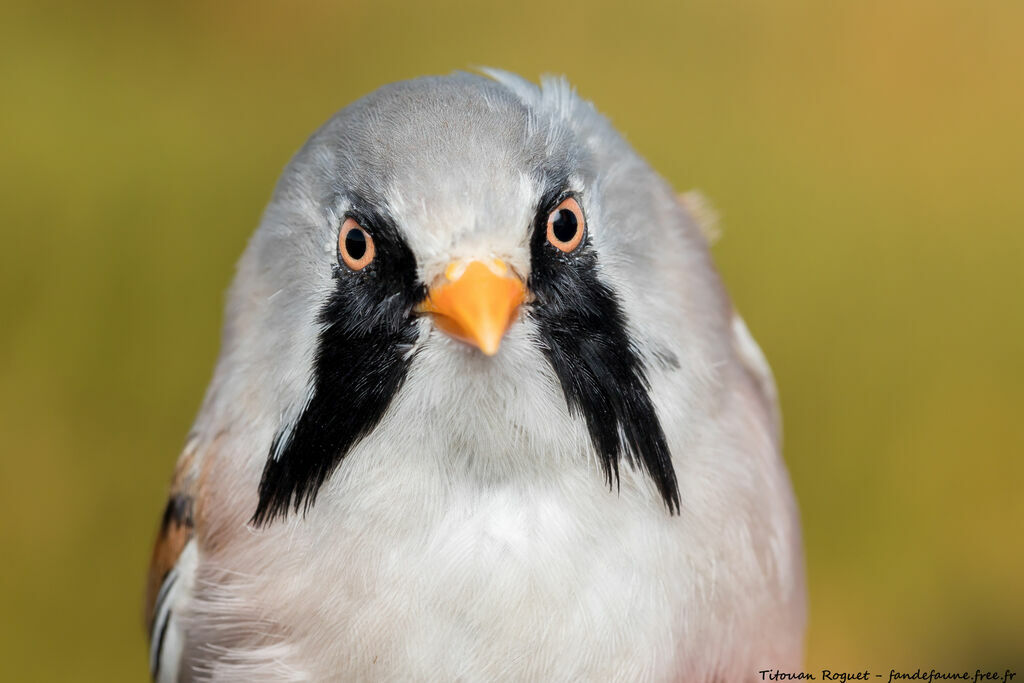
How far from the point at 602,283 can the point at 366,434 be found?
0.39 m

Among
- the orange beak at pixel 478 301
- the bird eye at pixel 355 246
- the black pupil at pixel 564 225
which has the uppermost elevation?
the black pupil at pixel 564 225

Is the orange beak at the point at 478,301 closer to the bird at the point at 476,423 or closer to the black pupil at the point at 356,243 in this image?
the bird at the point at 476,423

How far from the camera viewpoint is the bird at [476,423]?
1.46m

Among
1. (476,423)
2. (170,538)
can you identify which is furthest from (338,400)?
(170,538)

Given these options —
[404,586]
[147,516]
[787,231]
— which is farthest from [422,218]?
[787,231]

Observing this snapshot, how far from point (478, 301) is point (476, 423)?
0.75 feet

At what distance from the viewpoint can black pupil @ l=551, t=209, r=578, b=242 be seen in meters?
1.47

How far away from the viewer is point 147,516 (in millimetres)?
3615

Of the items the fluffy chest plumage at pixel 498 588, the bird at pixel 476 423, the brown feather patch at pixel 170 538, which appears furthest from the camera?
the brown feather patch at pixel 170 538

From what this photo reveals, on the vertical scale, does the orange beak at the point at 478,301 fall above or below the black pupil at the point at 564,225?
below

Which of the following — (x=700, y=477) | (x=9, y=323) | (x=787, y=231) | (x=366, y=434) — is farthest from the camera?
(x=787, y=231)

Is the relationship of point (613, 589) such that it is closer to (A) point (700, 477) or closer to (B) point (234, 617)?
(A) point (700, 477)

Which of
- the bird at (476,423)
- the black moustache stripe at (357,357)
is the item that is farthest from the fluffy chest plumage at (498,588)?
the black moustache stripe at (357,357)

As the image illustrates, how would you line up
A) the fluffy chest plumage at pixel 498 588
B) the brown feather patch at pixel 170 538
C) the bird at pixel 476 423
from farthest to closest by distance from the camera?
1. the brown feather patch at pixel 170 538
2. the fluffy chest plumage at pixel 498 588
3. the bird at pixel 476 423
